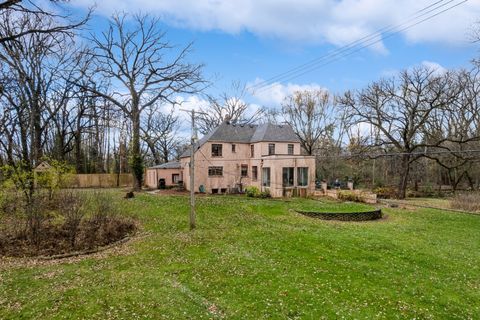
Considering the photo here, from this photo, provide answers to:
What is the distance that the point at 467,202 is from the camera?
19734 millimetres

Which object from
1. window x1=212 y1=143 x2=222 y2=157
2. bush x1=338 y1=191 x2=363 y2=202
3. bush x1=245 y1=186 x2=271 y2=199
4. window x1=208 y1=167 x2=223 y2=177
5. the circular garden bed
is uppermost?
window x1=212 y1=143 x2=222 y2=157

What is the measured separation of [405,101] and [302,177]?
10.7 m

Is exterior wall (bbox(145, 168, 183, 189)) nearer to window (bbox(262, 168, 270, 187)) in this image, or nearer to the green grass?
window (bbox(262, 168, 270, 187))

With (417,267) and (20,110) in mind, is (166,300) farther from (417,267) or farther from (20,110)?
(20,110)

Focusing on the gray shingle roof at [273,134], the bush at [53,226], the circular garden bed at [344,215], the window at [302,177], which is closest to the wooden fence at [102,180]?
the gray shingle roof at [273,134]

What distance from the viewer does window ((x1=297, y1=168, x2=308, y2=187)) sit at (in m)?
25.1

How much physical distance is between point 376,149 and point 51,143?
33.5 m

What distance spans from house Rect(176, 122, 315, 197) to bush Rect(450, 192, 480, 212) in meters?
9.72

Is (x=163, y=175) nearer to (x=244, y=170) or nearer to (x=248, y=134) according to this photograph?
(x=244, y=170)

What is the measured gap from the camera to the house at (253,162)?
2441cm

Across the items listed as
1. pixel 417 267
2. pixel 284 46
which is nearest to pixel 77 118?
pixel 284 46

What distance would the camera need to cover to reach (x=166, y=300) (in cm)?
629

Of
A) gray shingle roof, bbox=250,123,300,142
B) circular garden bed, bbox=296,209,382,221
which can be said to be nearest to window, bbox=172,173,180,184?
gray shingle roof, bbox=250,123,300,142

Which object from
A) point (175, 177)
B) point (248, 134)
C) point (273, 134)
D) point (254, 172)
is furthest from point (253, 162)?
point (175, 177)
